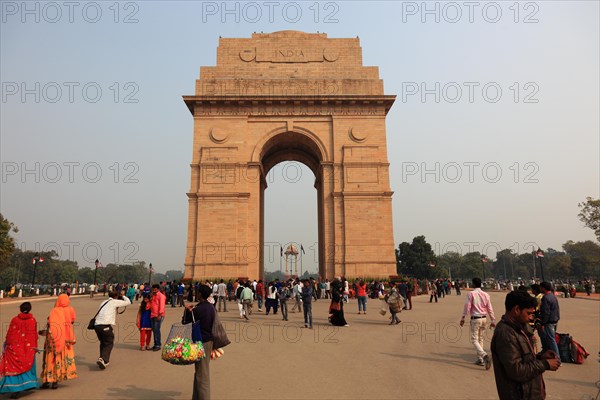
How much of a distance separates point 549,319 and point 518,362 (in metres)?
6.11

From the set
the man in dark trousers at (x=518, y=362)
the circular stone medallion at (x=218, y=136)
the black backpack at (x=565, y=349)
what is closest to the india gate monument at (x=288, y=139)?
the circular stone medallion at (x=218, y=136)

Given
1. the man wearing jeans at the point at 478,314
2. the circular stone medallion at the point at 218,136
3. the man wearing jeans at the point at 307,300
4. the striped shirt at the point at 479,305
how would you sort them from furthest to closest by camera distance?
1. the circular stone medallion at the point at 218,136
2. the man wearing jeans at the point at 307,300
3. the striped shirt at the point at 479,305
4. the man wearing jeans at the point at 478,314

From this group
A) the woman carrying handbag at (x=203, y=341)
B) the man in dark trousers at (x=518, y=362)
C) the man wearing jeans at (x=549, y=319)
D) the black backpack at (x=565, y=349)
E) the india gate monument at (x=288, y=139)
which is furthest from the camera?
the india gate monument at (x=288, y=139)

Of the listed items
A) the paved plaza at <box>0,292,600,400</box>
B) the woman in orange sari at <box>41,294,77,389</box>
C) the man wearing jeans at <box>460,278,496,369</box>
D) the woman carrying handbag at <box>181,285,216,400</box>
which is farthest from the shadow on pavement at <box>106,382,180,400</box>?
the man wearing jeans at <box>460,278,496,369</box>

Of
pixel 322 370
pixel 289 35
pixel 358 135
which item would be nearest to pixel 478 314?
pixel 322 370

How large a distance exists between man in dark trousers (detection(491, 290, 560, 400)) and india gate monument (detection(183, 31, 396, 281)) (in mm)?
23209

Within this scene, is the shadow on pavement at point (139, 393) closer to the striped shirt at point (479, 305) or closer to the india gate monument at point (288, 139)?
the striped shirt at point (479, 305)

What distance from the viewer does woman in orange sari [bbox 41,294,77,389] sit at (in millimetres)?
6523

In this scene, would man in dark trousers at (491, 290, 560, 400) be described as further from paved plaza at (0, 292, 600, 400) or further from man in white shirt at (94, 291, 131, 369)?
man in white shirt at (94, 291, 131, 369)

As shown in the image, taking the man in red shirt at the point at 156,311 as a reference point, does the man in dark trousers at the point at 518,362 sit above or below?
above

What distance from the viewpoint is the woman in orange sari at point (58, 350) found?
6.52 meters

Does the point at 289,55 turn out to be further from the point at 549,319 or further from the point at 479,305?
the point at 549,319

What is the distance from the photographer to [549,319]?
26.6ft

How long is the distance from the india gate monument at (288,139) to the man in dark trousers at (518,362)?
23.2m
